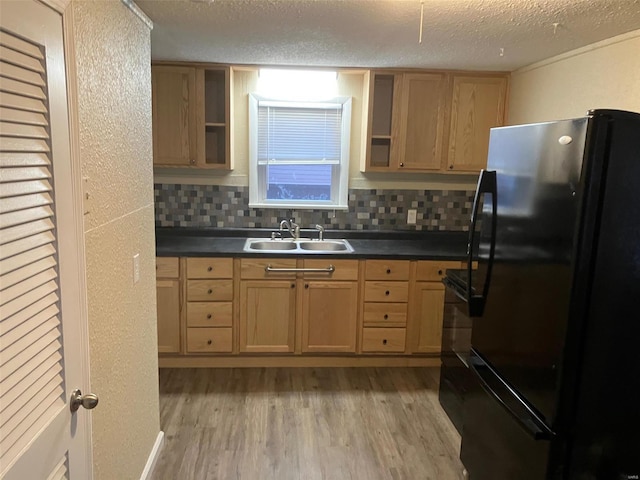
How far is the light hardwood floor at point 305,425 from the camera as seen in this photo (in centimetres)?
253

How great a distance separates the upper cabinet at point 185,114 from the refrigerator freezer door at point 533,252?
2250 mm

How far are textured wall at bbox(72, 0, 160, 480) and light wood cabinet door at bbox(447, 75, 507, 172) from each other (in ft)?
7.71

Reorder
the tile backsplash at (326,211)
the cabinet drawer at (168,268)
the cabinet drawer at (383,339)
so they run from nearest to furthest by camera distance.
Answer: the cabinet drawer at (168,268)
the cabinet drawer at (383,339)
the tile backsplash at (326,211)

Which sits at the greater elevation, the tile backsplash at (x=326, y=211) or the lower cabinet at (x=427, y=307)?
the tile backsplash at (x=326, y=211)

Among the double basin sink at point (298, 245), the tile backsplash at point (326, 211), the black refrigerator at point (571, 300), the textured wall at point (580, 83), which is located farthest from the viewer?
the tile backsplash at point (326, 211)

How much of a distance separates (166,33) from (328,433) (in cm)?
238

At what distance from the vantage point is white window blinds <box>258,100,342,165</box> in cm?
395

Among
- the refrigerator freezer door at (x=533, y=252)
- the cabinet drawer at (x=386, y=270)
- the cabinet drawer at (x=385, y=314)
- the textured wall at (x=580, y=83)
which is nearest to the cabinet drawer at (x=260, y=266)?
the cabinet drawer at (x=386, y=270)

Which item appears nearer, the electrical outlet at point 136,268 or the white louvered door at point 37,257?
the white louvered door at point 37,257

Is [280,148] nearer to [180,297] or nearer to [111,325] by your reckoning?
[180,297]

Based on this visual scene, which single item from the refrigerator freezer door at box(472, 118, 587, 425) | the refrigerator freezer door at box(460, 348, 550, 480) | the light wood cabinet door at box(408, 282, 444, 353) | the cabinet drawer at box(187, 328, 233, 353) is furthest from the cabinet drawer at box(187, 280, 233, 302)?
the refrigerator freezer door at box(472, 118, 587, 425)

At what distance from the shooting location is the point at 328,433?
9.36 feet

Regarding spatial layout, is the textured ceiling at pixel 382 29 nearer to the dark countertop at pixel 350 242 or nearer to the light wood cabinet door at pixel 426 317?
the dark countertop at pixel 350 242

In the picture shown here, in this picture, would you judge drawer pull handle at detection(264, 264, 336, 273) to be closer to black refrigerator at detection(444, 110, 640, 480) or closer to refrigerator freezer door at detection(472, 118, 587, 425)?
refrigerator freezer door at detection(472, 118, 587, 425)
